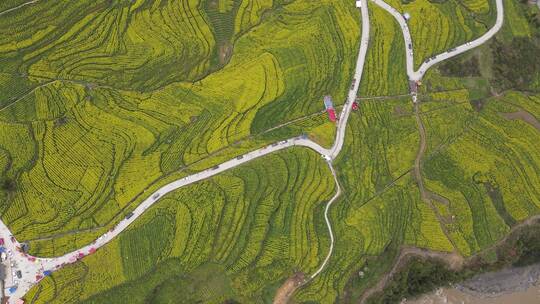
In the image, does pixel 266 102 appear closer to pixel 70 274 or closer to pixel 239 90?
pixel 239 90

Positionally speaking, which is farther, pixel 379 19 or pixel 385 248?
pixel 379 19

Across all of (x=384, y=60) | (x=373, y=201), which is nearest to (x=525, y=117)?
(x=384, y=60)

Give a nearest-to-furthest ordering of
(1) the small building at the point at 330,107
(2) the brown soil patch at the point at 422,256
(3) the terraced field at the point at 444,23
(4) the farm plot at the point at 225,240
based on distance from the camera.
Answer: (4) the farm plot at the point at 225,240 < (2) the brown soil patch at the point at 422,256 < (1) the small building at the point at 330,107 < (3) the terraced field at the point at 444,23

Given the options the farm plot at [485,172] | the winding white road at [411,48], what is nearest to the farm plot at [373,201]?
the farm plot at [485,172]

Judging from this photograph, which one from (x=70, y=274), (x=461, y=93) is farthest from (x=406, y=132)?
(x=70, y=274)

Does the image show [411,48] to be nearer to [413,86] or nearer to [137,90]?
[413,86]

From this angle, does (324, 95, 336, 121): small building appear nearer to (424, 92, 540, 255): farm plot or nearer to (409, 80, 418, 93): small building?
(409, 80, 418, 93): small building

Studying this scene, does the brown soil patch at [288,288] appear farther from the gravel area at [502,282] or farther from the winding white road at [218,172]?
the gravel area at [502,282]
